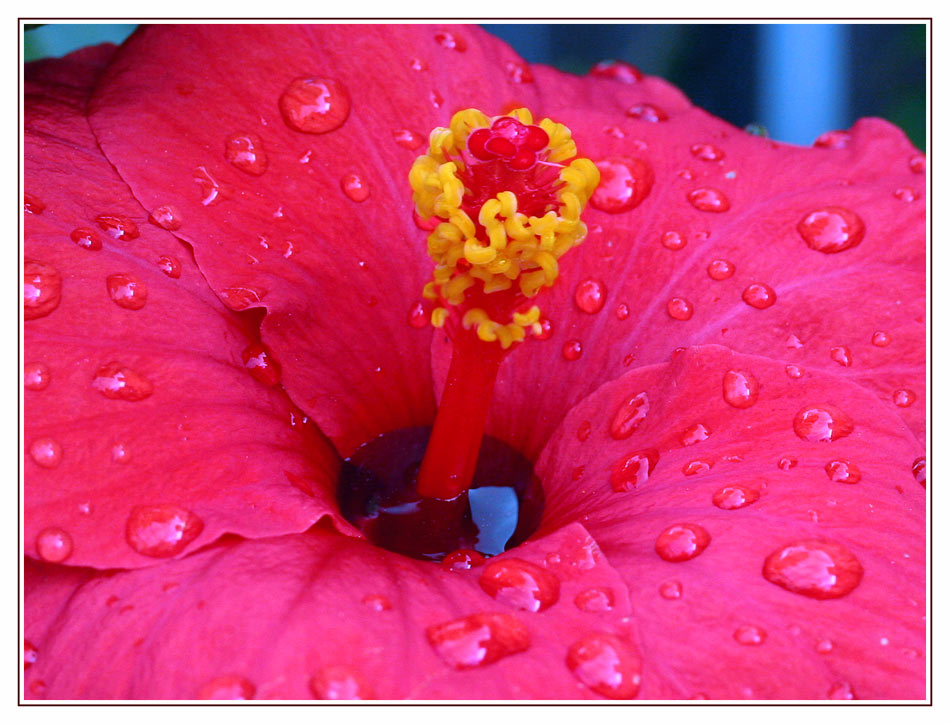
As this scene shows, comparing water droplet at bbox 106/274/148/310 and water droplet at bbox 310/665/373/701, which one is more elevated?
water droplet at bbox 106/274/148/310

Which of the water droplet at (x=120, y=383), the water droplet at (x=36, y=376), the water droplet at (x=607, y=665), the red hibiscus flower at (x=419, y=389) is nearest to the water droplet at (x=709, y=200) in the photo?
the red hibiscus flower at (x=419, y=389)

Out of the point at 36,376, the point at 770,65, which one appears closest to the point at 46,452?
the point at 36,376

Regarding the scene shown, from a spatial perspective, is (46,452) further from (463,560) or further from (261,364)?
(463,560)

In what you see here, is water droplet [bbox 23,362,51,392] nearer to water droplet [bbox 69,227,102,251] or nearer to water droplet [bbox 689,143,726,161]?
water droplet [bbox 69,227,102,251]

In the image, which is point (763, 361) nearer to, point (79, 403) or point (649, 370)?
point (649, 370)

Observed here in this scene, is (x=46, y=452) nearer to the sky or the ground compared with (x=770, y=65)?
nearer to the ground

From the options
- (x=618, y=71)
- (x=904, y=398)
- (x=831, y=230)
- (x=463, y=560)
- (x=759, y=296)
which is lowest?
(x=463, y=560)

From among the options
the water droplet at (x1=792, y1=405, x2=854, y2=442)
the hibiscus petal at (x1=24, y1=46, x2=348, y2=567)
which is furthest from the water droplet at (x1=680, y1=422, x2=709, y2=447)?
the hibiscus petal at (x1=24, y1=46, x2=348, y2=567)
